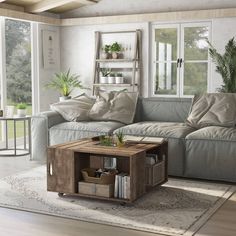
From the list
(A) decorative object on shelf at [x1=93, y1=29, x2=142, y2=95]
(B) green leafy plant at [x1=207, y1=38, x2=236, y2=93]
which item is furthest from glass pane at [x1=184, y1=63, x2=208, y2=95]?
(A) decorative object on shelf at [x1=93, y1=29, x2=142, y2=95]

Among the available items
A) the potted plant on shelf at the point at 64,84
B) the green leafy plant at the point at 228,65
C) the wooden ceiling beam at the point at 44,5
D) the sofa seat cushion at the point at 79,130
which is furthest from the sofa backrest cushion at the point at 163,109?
the wooden ceiling beam at the point at 44,5

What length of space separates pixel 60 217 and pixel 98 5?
5.15m

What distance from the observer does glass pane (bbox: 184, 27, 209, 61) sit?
23.6 feet

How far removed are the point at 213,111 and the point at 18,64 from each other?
3.44m

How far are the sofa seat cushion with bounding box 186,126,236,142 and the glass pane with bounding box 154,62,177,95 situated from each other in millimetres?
2697

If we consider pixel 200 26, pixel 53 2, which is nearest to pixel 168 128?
pixel 200 26

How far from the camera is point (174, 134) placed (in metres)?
4.86

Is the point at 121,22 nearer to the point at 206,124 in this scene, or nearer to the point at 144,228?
the point at 206,124

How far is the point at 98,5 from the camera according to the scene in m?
8.01

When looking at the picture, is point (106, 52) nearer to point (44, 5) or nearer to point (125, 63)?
point (125, 63)

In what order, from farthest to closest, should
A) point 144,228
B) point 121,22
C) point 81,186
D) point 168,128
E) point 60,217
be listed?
point 121,22 → point 168,128 → point 81,186 → point 60,217 → point 144,228

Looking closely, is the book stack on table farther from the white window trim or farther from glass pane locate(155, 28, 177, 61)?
glass pane locate(155, 28, 177, 61)

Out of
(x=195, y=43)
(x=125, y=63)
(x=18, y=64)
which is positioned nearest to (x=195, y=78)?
(x=195, y=43)

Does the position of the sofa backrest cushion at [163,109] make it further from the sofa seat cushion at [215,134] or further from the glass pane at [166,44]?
the glass pane at [166,44]
